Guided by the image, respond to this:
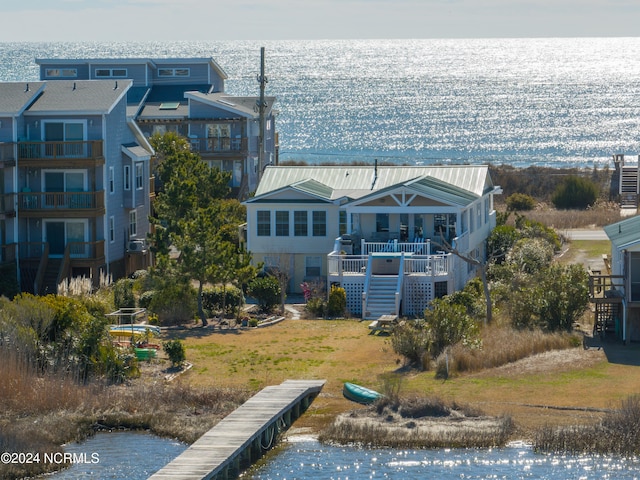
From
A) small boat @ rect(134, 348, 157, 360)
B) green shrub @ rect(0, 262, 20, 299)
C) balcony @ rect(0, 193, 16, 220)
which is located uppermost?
balcony @ rect(0, 193, 16, 220)

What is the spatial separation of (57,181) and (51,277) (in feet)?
13.6

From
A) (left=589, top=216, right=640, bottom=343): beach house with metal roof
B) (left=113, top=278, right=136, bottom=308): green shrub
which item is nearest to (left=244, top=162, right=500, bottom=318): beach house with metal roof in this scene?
(left=113, top=278, right=136, bottom=308): green shrub

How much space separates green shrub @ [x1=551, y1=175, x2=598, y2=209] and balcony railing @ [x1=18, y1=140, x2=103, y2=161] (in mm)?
33418

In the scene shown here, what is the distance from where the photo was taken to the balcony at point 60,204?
174ft

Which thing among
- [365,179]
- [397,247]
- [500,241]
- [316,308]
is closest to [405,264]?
[397,247]

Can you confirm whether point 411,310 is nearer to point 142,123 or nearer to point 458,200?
point 458,200

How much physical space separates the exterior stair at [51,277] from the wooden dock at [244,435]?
1866 centimetres

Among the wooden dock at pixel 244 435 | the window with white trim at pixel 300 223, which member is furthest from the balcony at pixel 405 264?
the wooden dock at pixel 244 435

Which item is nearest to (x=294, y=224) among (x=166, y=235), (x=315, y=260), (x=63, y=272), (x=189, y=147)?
(x=315, y=260)

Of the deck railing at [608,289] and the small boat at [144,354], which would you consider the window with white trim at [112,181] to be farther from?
the deck railing at [608,289]

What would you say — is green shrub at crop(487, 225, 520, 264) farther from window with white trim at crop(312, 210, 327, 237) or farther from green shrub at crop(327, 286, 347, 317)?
green shrub at crop(327, 286, 347, 317)

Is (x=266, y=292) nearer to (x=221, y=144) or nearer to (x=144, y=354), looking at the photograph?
(x=144, y=354)

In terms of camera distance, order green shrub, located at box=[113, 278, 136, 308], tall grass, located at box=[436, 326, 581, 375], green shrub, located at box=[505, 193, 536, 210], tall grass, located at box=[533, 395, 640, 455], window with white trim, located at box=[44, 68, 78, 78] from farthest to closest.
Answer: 1. window with white trim, located at box=[44, 68, 78, 78]
2. green shrub, located at box=[505, 193, 536, 210]
3. green shrub, located at box=[113, 278, 136, 308]
4. tall grass, located at box=[436, 326, 581, 375]
5. tall grass, located at box=[533, 395, 640, 455]

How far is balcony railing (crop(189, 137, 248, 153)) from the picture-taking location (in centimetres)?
7394
